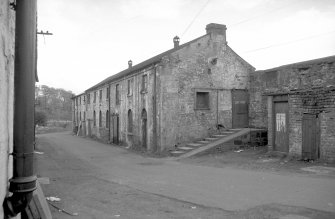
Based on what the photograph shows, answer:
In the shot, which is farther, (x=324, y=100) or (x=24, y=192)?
(x=324, y=100)

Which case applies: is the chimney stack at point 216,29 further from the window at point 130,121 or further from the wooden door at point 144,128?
the window at point 130,121

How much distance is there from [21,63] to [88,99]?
40199 mm

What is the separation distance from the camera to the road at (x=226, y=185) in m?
8.38

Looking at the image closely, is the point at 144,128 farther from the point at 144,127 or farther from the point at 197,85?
the point at 197,85

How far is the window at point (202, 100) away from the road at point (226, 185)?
288 inches

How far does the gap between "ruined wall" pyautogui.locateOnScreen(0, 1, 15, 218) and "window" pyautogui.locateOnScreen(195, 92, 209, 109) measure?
17819mm

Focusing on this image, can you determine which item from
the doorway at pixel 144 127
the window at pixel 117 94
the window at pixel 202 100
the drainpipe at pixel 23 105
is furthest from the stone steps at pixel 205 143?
the drainpipe at pixel 23 105

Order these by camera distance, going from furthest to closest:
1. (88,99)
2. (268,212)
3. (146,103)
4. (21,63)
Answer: (88,99)
(146,103)
(268,212)
(21,63)

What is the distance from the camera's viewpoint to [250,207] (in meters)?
7.89

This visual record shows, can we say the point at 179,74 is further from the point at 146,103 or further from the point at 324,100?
the point at 324,100

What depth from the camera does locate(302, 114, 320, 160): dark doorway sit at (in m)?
14.6

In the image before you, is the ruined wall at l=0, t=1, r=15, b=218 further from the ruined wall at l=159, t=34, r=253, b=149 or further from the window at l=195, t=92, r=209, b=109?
the window at l=195, t=92, r=209, b=109

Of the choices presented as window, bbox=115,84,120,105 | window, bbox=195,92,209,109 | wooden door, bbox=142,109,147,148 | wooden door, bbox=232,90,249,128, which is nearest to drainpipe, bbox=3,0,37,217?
window, bbox=195,92,209,109

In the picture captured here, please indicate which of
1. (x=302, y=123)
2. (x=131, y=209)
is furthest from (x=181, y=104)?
(x=131, y=209)
